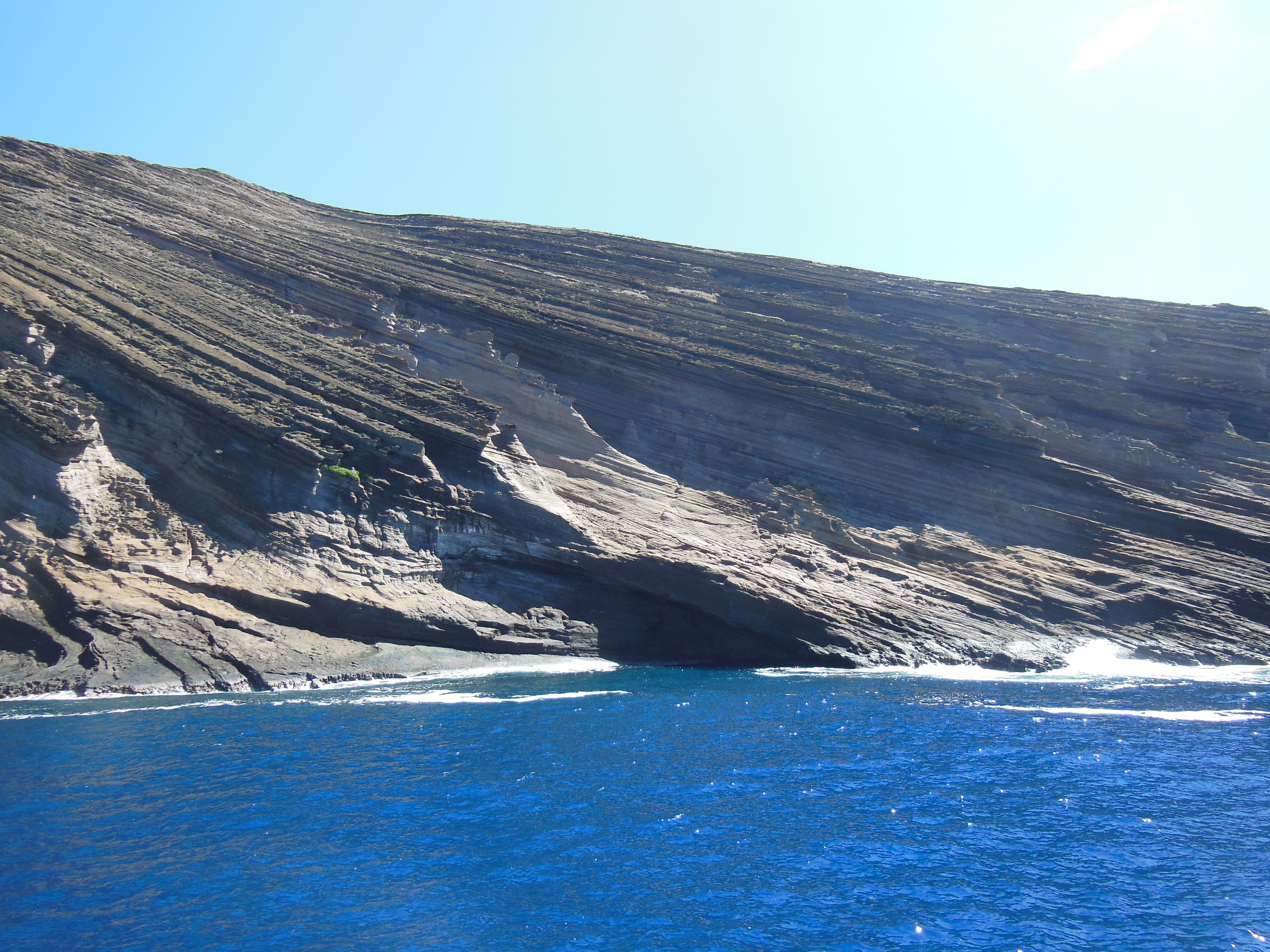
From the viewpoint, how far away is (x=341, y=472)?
1176 inches

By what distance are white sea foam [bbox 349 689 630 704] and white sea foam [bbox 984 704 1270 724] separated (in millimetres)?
11618

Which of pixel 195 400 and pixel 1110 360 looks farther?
pixel 1110 360

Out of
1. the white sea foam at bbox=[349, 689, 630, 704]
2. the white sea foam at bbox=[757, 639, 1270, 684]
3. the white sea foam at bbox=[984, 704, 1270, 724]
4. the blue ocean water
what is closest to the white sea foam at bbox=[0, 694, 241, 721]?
the blue ocean water

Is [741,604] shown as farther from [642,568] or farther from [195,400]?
[195,400]

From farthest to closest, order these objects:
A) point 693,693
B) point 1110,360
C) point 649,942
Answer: point 1110,360 < point 693,693 < point 649,942

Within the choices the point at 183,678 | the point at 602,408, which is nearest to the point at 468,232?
the point at 602,408

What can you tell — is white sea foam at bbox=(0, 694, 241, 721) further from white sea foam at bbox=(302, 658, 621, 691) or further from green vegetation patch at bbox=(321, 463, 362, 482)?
green vegetation patch at bbox=(321, 463, 362, 482)

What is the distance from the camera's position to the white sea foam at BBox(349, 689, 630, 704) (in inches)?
899

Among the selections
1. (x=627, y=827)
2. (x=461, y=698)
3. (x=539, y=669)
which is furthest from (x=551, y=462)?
(x=627, y=827)

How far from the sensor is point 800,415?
136ft

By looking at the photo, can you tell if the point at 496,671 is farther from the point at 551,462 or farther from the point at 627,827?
the point at 627,827

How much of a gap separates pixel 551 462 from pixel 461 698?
15.2 m

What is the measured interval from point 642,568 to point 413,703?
11.2m

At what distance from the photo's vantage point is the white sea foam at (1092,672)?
92.8ft
